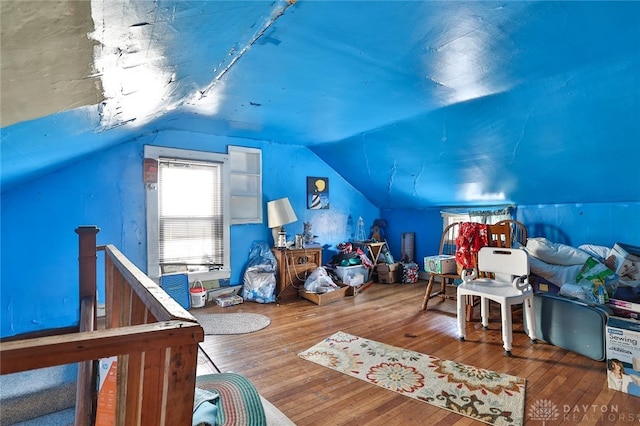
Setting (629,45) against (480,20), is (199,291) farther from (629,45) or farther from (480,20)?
(629,45)

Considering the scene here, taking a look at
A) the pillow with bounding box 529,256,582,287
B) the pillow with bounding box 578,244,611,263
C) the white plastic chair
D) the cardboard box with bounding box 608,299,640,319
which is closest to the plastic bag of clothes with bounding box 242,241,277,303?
the white plastic chair

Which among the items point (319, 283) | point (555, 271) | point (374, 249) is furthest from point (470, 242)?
point (374, 249)

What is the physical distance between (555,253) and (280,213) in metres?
3.23

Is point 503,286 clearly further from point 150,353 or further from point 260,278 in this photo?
point 150,353

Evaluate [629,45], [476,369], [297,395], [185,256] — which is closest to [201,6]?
[297,395]

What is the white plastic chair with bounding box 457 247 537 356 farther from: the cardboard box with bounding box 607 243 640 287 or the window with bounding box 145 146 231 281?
the window with bounding box 145 146 231 281

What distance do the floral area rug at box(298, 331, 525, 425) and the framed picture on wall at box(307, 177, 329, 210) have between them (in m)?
2.58

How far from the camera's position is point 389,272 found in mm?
5230

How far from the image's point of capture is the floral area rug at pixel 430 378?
193 centimetres

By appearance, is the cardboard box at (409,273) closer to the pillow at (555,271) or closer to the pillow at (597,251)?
the pillow at (555,271)

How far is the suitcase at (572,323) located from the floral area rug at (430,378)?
0.79 m

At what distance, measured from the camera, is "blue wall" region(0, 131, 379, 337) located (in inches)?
115

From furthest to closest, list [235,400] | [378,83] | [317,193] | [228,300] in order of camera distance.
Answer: [317,193] < [228,300] < [378,83] < [235,400]

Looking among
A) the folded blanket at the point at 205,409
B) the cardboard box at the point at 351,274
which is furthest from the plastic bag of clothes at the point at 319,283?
the folded blanket at the point at 205,409
